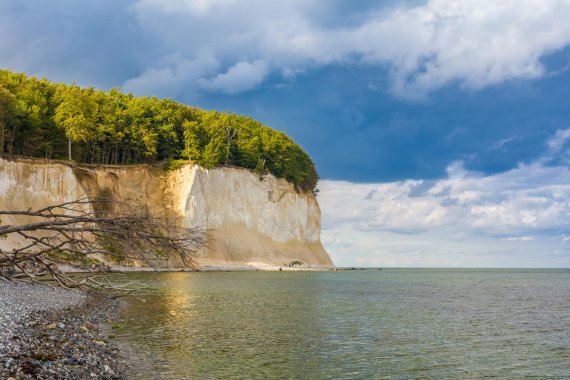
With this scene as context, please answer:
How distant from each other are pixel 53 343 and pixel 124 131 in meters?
64.4

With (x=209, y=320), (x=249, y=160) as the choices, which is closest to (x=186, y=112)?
(x=249, y=160)

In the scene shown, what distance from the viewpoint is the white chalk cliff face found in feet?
198

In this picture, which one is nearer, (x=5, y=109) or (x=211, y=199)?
(x=5, y=109)

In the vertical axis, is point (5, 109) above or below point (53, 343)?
above

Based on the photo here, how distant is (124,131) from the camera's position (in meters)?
73.9

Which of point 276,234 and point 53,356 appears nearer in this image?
point 53,356

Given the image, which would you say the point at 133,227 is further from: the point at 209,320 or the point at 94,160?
the point at 94,160

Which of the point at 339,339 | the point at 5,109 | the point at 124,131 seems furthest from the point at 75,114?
the point at 339,339

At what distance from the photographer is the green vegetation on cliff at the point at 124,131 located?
213 ft

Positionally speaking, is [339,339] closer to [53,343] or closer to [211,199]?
[53,343]

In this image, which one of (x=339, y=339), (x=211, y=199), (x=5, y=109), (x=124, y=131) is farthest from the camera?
(x=211, y=199)

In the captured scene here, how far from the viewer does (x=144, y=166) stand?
249 ft

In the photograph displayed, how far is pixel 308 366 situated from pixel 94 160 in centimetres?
7239

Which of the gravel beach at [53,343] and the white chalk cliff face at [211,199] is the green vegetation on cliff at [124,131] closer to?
the white chalk cliff face at [211,199]
